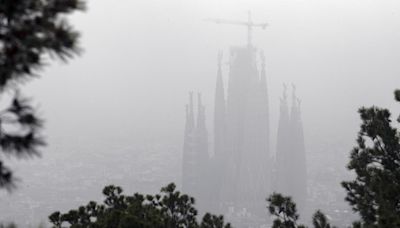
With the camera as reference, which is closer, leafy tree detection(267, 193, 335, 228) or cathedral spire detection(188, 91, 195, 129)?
leafy tree detection(267, 193, 335, 228)

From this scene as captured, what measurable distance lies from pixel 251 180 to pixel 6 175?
193343mm

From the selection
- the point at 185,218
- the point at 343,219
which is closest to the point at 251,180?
the point at 343,219

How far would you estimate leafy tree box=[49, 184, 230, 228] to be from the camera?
14.7 meters

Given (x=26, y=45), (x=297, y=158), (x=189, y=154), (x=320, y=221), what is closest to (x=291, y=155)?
(x=297, y=158)

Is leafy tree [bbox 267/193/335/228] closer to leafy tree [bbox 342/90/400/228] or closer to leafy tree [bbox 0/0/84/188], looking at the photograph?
leafy tree [bbox 342/90/400/228]

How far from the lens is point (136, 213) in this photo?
1569 centimetres

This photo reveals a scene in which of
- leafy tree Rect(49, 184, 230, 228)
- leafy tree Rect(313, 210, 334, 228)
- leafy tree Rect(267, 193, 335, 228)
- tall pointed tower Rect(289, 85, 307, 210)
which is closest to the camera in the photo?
leafy tree Rect(49, 184, 230, 228)

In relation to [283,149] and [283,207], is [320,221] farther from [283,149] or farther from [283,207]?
[283,149]

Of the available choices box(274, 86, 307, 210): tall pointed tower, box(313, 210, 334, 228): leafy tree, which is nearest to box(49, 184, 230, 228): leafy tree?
box(313, 210, 334, 228): leafy tree

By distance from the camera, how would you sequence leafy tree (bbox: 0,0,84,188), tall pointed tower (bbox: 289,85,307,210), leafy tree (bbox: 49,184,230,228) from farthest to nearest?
1. tall pointed tower (bbox: 289,85,307,210)
2. leafy tree (bbox: 49,184,230,228)
3. leafy tree (bbox: 0,0,84,188)

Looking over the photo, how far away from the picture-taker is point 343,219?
150250 millimetres

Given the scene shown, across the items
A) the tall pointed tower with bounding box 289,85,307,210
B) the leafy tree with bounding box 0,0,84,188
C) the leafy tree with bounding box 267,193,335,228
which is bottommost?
the leafy tree with bounding box 0,0,84,188

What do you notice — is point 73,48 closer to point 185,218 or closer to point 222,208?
point 185,218

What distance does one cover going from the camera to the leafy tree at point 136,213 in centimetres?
1468
